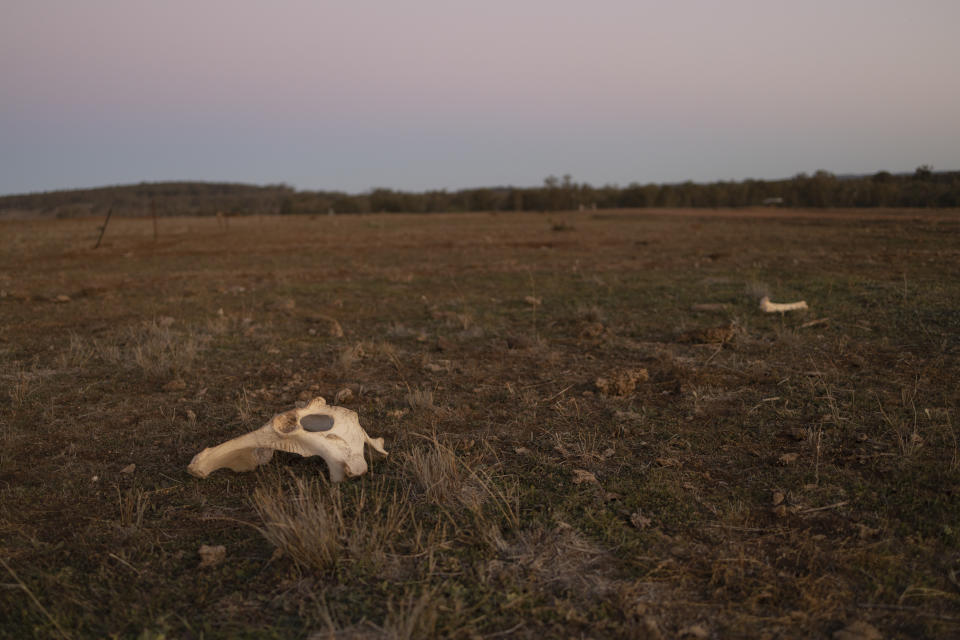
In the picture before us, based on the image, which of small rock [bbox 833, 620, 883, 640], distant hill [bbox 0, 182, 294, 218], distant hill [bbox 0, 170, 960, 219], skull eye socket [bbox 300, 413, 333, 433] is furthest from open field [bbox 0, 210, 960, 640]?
distant hill [bbox 0, 182, 294, 218]

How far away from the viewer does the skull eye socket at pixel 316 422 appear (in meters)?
3.56

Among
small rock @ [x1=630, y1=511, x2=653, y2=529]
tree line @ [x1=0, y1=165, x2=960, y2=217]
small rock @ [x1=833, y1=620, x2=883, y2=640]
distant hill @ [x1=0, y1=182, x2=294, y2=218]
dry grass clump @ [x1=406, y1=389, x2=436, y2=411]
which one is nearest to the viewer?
small rock @ [x1=833, y1=620, x2=883, y2=640]

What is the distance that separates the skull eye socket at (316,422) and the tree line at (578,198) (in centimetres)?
2416

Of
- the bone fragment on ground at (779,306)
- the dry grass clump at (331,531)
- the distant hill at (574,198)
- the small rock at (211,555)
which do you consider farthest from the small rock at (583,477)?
the distant hill at (574,198)

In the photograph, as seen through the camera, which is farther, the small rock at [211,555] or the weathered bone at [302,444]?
the weathered bone at [302,444]

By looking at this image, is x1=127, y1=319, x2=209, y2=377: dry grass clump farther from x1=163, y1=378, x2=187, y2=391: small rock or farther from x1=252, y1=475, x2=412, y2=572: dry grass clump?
x1=252, y1=475, x2=412, y2=572: dry grass clump

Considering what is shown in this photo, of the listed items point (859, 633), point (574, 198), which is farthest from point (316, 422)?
point (574, 198)

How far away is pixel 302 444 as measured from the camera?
345 centimetres

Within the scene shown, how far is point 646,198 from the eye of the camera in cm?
4909

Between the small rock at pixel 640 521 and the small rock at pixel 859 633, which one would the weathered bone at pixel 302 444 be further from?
the small rock at pixel 859 633

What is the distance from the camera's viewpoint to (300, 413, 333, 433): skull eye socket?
356cm

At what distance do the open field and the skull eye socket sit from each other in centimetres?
26

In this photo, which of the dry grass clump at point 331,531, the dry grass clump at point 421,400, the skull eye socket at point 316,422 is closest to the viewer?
the dry grass clump at point 331,531

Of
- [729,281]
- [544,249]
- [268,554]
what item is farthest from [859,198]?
[268,554]
